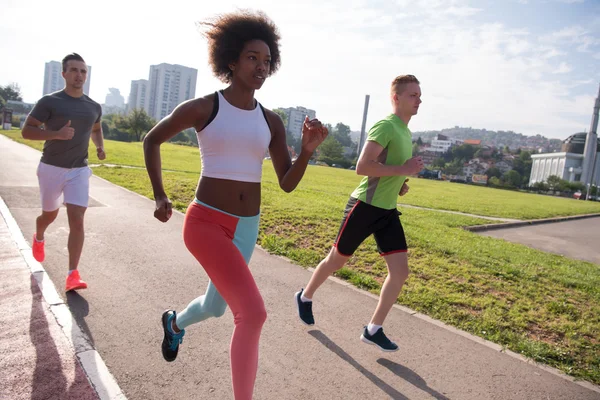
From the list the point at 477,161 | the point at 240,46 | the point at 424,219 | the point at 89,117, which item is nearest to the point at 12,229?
the point at 89,117

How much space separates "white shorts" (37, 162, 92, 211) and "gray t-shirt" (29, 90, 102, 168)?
0.21 ft

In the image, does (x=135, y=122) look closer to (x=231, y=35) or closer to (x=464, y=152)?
(x=231, y=35)

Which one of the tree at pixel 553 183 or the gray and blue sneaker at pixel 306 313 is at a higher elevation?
the tree at pixel 553 183

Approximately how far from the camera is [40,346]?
3.28 meters

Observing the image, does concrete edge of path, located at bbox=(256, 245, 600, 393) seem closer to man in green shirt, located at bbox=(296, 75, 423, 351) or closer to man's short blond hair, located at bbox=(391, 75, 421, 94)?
man in green shirt, located at bbox=(296, 75, 423, 351)

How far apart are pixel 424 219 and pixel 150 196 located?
7108 millimetres

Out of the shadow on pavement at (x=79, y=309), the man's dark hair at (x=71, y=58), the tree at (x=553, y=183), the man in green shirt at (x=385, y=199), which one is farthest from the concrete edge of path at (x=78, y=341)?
the tree at (x=553, y=183)

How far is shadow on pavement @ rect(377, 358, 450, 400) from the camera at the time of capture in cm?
315

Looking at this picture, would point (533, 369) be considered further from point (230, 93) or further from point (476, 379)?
point (230, 93)

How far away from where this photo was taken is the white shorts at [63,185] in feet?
14.8

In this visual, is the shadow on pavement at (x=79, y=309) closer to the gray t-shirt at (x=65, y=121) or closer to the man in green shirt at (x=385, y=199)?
the gray t-shirt at (x=65, y=121)

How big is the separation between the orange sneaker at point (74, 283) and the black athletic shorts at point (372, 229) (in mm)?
2573

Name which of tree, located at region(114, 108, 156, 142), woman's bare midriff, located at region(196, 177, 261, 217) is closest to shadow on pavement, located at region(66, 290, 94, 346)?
woman's bare midriff, located at region(196, 177, 261, 217)

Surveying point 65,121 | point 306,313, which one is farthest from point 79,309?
point 306,313
